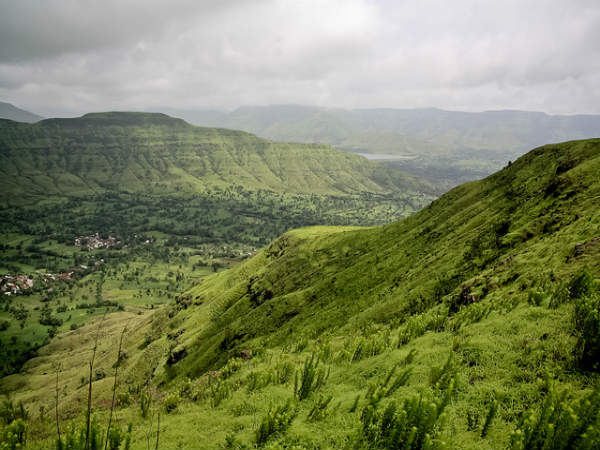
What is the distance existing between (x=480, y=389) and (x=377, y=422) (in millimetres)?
6162

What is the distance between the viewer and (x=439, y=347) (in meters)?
25.0

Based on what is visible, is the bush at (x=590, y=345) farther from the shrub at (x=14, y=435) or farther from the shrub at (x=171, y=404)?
the shrub at (x=171, y=404)

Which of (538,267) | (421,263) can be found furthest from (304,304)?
(538,267)

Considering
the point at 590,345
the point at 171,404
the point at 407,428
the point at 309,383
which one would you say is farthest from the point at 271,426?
the point at 590,345

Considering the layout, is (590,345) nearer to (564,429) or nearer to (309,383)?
(564,429)

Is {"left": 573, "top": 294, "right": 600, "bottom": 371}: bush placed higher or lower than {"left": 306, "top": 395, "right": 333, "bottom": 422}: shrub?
higher

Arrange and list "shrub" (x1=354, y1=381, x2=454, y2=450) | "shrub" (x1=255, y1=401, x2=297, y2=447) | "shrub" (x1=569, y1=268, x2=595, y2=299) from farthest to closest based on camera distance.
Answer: "shrub" (x1=569, y1=268, x2=595, y2=299) → "shrub" (x1=255, y1=401, x2=297, y2=447) → "shrub" (x1=354, y1=381, x2=454, y2=450)

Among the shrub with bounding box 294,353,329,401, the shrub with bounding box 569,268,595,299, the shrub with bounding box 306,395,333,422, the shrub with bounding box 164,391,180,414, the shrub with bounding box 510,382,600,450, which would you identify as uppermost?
the shrub with bounding box 569,268,595,299

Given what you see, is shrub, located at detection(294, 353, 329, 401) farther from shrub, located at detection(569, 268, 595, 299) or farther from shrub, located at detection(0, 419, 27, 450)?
shrub, located at detection(569, 268, 595, 299)

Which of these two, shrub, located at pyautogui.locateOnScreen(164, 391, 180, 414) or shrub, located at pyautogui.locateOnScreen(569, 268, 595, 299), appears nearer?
shrub, located at pyautogui.locateOnScreen(569, 268, 595, 299)

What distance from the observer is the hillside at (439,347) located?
1562cm

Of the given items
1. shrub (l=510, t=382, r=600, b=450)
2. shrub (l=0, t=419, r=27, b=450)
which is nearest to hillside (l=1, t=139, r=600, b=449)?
shrub (l=510, t=382, r=600, b=450)

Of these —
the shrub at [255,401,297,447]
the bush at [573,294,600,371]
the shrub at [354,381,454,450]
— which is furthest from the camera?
the shrub at [255,401,297,447]

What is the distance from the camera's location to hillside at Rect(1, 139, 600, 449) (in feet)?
51.3
